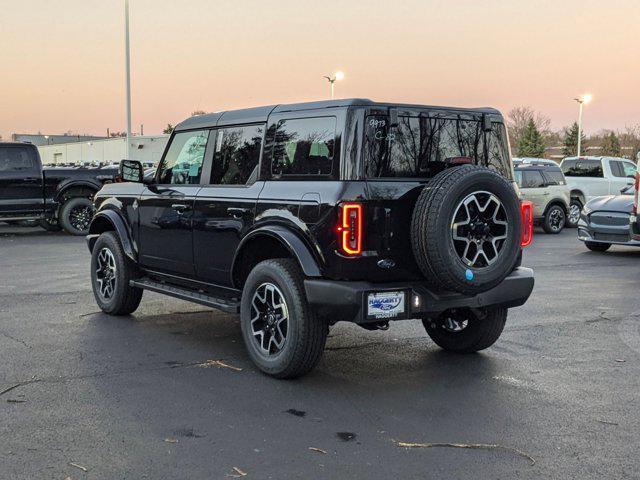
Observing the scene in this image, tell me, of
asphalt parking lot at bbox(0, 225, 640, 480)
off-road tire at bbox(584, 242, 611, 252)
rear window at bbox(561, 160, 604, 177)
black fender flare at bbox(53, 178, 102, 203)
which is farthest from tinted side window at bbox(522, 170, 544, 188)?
asphalt parking lot at bbox(0, 225, 640, 480)

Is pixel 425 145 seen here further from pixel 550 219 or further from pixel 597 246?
pixel 550 219

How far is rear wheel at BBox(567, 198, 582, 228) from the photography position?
826 inches

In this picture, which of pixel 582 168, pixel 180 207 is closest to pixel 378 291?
pixel 180 207

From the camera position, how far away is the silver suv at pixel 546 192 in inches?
749

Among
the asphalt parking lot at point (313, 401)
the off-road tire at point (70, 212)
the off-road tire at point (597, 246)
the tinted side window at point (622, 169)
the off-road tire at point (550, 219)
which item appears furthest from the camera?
the tinted side window at point (622, 169)

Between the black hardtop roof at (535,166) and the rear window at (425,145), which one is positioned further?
the black hardtop roof at (535,166)

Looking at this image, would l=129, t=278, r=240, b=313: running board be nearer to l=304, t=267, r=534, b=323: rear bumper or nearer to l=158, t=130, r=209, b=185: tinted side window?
l=158, t=130, r=209, b=185: tinted side window

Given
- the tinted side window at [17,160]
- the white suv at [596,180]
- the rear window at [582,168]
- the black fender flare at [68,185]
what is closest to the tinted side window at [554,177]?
the white suv at [596,180]

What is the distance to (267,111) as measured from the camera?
5.79 metres

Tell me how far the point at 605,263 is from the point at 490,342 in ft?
24.2

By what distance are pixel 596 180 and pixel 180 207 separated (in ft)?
57.6

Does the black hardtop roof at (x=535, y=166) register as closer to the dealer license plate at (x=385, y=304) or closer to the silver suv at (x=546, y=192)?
the silver suv at (x=546, y=192)

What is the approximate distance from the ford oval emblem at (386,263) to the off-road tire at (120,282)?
3.23 m

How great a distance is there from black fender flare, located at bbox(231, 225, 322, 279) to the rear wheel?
56.3ft
